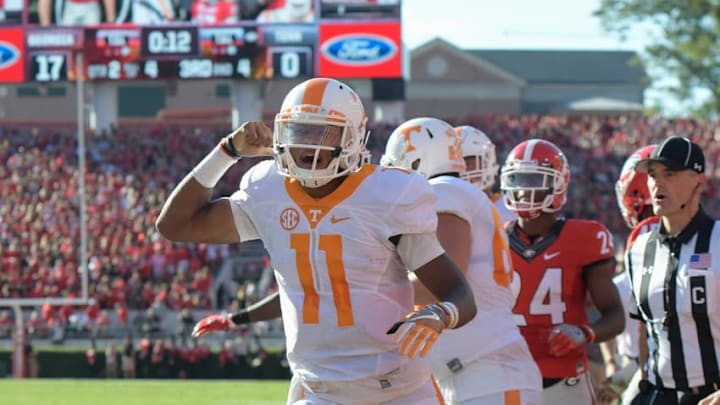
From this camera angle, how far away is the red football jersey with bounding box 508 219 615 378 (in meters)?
6.00

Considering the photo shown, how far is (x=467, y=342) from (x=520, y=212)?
3.26 ft

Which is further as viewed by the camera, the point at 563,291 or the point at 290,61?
the point at 290,61

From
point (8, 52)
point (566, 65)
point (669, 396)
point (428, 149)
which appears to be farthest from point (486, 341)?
point (566, 65)

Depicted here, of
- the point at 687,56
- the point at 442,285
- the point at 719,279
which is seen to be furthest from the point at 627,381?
the point at 687,56

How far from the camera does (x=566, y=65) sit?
64.6 m

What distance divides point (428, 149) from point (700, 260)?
1076 mm

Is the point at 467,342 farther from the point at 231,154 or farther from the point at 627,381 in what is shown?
the point at 627,381

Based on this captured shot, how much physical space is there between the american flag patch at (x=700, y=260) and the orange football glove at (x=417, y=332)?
61.8 inches

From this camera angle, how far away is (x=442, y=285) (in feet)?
14.2

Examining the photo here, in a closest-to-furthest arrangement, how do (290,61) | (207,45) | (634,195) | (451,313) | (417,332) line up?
1. (417,332)
2. (451,313)
3. (634,195)
4. (290,61)
5. (207,45)

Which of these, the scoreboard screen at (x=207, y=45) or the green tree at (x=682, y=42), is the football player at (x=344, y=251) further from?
the green tree at (x=682, y=42)

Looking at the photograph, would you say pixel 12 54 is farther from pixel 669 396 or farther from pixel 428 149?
pixel 669 396

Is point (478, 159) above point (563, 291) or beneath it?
above

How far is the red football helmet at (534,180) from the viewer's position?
6.13 meters
